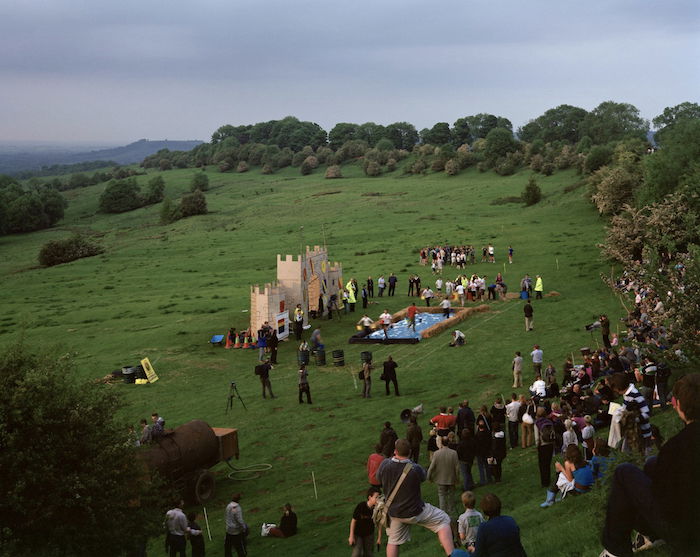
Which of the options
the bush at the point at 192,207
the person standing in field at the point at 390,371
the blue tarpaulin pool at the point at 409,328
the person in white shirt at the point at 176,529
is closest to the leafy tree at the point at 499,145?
the bush at the point at 192,207

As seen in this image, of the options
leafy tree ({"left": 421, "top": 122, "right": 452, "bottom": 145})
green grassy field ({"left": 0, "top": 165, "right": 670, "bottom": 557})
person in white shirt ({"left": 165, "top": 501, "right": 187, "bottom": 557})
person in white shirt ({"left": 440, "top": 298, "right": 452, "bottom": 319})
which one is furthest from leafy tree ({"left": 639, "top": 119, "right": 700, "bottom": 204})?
leafy tree ({"left": 421, "top": 122, "right": 452, "bottom": 145})

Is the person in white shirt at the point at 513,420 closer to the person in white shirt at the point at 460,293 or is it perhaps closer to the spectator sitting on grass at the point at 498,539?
the spectator sitting on grass at the point at 498,539

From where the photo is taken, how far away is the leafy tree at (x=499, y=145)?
13600 cm

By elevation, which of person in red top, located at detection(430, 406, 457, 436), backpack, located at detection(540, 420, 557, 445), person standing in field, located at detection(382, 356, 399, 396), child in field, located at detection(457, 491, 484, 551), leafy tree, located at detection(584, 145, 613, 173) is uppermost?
leafy tree, located at detection(584, 145, 613, 173)

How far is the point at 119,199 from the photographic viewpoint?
148625mm

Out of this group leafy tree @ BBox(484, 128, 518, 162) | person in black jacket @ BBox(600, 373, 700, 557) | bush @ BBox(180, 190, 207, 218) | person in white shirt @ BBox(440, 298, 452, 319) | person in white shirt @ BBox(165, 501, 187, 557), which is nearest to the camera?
person in black jacket @ BBox(600, 373, 700, 557)

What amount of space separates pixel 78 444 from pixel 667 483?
11755mm

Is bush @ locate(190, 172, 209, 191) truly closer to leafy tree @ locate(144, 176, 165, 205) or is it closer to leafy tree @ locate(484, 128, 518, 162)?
leafy tree @ locate(144, 176, 165, 205)

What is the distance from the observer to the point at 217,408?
106 feet

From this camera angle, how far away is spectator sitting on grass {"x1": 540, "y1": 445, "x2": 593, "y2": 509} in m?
13.8

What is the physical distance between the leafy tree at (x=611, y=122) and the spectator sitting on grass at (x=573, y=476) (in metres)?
149

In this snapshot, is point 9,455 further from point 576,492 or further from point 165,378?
point 165,378

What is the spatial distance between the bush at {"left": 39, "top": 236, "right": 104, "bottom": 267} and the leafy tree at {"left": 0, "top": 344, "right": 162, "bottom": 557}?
84.8 meters

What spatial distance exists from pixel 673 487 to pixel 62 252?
9749 centimetres
